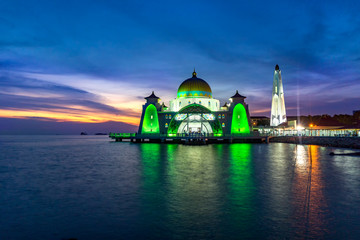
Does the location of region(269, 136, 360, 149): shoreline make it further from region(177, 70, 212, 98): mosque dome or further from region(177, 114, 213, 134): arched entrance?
region(177, 70, 212, 98): mosque dome

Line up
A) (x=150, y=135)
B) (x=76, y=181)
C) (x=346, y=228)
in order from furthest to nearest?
(x=150, y=135), (x=76, y=181), (x=346, y=228)

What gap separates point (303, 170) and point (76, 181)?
760 inches

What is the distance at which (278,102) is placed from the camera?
87.9 metres

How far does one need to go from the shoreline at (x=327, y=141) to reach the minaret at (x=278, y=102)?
48.3 ft

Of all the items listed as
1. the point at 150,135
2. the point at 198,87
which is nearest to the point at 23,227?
the point at 150,135

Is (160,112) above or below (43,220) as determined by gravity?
above

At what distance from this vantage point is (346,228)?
957cm

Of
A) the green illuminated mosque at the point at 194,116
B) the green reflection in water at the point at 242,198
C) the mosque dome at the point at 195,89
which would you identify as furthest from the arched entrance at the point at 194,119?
the green reflection in water at the point at 242,198

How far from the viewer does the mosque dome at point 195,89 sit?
77.2m

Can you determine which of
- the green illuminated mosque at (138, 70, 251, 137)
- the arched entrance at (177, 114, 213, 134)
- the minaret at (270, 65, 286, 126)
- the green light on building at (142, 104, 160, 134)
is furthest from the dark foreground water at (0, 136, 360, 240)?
the minaret at (270, 65, 286, 126)

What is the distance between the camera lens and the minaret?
285ft

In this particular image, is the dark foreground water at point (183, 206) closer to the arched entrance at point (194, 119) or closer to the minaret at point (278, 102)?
the arched entrance at point (194, 119)

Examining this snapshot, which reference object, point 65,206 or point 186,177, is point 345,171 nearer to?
point 186,177

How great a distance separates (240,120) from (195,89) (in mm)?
15901
